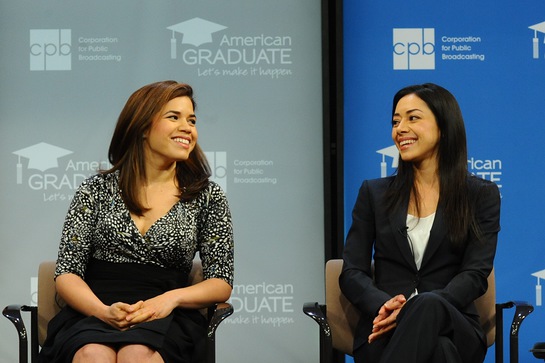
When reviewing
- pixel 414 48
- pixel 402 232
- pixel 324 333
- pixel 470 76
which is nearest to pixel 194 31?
pixel 414 48

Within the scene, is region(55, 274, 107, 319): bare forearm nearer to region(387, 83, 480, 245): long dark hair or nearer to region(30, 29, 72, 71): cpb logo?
region(387, 83, 480, 245): long dark hair

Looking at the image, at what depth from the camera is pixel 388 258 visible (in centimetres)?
389

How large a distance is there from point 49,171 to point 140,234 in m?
2.10

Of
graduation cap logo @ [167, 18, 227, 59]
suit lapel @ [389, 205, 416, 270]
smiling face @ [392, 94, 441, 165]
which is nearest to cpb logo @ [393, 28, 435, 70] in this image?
graduation cap logo @ [167, 18, 227, 59]

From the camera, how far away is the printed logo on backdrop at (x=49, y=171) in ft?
18.4

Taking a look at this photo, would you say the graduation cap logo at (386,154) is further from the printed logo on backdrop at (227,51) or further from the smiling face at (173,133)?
the smiling face at (173,133)

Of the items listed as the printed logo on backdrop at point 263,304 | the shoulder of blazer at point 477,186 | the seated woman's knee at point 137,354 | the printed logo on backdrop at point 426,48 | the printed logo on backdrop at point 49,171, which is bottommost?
the printed logo on backdrop at point 263,304

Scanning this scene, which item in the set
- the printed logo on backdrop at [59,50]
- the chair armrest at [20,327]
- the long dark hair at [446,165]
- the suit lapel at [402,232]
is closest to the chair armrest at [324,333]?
the suit lapel at [402,232]

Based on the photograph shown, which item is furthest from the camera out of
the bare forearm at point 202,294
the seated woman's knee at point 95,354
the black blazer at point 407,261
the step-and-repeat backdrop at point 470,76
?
the step-and-repeat backdrop at point 470,76

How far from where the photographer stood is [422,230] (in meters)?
3.87

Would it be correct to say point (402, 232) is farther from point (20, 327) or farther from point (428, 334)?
point (20, 327)

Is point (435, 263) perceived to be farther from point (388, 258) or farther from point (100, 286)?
point (100, 286)

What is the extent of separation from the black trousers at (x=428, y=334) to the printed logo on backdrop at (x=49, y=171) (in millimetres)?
2725

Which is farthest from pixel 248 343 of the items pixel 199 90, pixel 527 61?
pixel 527 61
